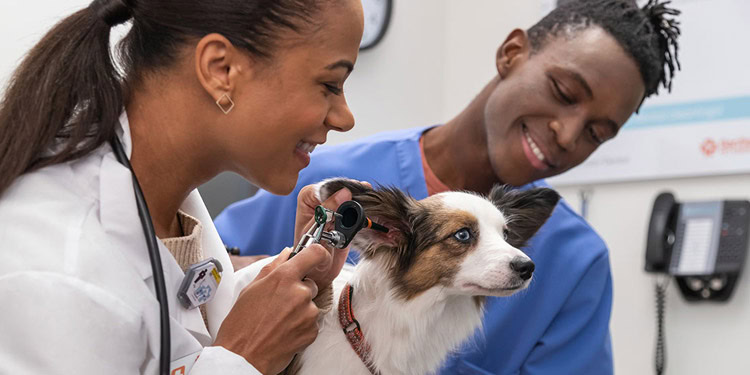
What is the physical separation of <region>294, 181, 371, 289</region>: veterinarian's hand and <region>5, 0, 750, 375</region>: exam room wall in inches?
28.4

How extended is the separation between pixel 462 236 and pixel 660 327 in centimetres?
149

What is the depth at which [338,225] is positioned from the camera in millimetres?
1072

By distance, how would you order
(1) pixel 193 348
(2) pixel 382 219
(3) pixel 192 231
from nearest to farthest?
(1) pixel 193 348
(3) pixel 192 231
(2) pixel 382 219

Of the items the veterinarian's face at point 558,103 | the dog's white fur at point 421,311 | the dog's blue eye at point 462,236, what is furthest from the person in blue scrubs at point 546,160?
the dog's blue eye at point 462,236

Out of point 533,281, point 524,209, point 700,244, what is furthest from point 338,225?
point 700,244

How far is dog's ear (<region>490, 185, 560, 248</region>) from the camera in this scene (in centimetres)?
143

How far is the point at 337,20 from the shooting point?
3.28ft

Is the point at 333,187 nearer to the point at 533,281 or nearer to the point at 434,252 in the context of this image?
the point at 434,252

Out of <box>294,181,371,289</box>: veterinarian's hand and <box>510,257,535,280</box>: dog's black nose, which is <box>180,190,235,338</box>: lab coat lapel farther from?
→ <box>510,257,535,280</box>: dog's black nose

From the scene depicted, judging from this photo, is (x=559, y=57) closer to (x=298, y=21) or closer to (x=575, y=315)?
(x=575, y=315)

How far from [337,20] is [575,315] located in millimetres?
979

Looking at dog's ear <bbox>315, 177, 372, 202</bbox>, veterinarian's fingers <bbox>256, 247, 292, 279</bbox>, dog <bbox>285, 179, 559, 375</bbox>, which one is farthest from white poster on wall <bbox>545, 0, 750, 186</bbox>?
veterinarian's fingers <bbox>256, 247, 292, 279</bbox>

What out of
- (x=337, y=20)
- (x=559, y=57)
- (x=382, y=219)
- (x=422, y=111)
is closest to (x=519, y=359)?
(x=382, y=219)

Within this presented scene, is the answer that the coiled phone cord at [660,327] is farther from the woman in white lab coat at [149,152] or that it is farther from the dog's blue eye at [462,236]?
the woman in white lab coat at [149,152]
